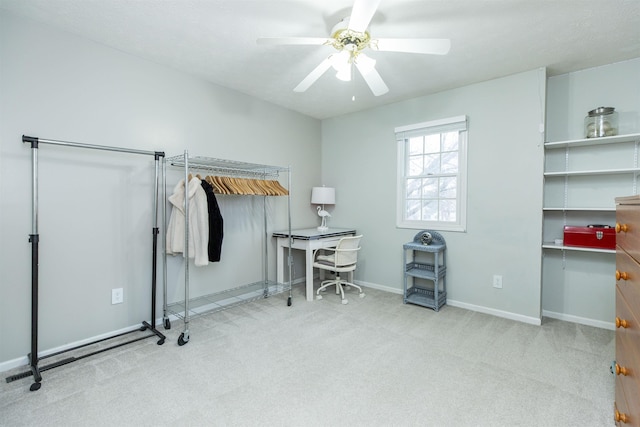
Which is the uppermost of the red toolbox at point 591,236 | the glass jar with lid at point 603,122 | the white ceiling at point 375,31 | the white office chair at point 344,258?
the white ceiling at point 375,31

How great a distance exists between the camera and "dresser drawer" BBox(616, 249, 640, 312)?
3.72 feet

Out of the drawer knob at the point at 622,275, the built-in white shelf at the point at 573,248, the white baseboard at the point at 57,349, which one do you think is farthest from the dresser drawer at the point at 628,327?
the white baseboard at the point at 57,349

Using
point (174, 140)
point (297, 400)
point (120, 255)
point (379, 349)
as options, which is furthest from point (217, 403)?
point (174, 140)

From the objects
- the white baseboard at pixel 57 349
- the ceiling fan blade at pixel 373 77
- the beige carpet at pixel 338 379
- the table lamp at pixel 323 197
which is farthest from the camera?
the table lamp at pixel 323 197

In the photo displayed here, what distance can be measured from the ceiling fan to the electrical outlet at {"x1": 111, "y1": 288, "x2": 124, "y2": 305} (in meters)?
2.30

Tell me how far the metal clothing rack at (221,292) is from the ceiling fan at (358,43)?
1.24 meters

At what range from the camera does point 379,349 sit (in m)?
2.35

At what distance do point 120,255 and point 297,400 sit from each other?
1919 millimetres

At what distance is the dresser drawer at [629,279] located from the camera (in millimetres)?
1134

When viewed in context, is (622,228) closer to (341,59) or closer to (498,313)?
(341,59)

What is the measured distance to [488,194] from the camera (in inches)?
123

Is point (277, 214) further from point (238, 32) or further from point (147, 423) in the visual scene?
point (147, 423)

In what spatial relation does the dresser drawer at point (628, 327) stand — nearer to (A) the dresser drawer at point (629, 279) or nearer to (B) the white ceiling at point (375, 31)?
(A) the dresser drawer at point (629, 279)

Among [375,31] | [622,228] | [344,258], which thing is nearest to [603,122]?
[622,228]
